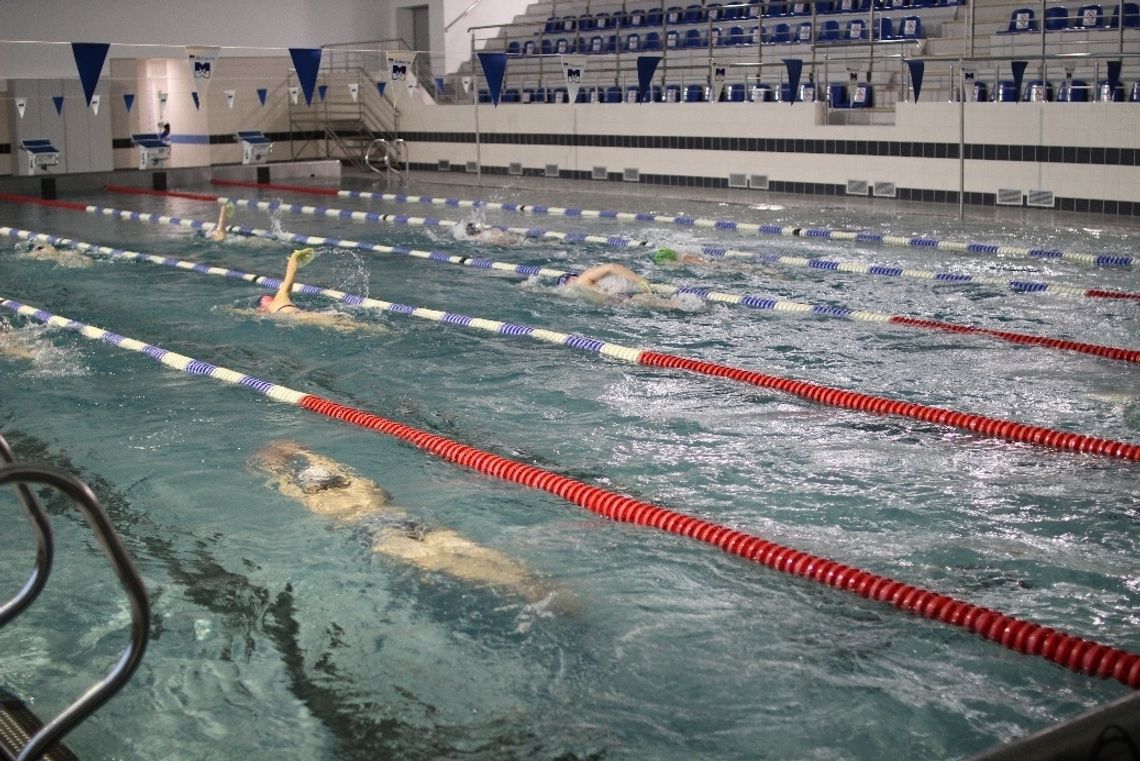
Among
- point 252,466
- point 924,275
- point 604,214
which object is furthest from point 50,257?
point 924,275

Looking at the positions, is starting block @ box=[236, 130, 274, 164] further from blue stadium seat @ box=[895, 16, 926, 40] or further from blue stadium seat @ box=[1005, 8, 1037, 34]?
blue stadium seat @ box=[1005, 8, 1037, 34]

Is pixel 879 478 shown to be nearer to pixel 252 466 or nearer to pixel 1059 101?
pixel 252 466

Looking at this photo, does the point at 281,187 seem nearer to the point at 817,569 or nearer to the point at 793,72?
the point at 793,72

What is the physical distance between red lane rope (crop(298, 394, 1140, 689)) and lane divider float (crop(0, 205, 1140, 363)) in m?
3.48

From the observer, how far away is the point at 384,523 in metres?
4.40

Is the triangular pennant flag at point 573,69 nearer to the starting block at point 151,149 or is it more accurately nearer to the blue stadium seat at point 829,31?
the blue stadium seat at point 829,31

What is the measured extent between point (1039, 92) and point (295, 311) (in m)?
9.04

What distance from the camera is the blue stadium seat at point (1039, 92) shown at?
13.1 meters


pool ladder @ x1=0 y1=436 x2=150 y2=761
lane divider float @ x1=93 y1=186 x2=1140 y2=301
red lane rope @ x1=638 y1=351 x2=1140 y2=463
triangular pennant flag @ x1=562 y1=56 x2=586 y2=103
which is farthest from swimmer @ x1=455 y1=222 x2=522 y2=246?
pool ladder @ x1=0 y1=436 x2=150 y2=761

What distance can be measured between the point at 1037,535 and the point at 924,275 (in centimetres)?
538

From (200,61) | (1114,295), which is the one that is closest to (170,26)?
(200,61)

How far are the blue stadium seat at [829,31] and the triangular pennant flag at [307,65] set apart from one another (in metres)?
6.76

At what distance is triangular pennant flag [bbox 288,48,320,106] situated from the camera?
15.9 metres

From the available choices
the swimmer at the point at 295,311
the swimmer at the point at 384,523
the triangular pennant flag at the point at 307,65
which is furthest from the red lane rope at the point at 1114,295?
the triangular pennant flag at the point at 307,65
